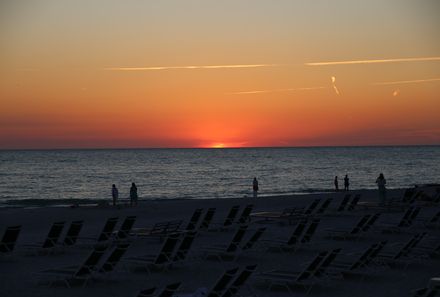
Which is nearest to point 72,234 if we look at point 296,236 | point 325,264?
point 296,236

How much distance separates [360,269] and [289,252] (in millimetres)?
3076

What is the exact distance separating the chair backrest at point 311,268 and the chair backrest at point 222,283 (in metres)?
2.02

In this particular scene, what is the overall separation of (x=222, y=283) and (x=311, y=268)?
238cm

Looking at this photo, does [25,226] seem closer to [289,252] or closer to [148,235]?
[148,235]

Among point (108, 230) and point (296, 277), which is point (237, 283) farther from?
point (108, 230)

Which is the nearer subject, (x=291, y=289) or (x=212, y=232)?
(x=291, y=289)

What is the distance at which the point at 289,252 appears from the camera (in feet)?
51.1

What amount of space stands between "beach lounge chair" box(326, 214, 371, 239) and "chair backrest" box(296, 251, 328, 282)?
6.40 m

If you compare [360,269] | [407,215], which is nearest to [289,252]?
[360,269]

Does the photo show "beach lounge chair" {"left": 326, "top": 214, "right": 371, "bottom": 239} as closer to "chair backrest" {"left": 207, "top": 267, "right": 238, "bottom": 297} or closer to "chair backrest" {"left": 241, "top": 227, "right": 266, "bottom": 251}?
"chair backrest" {"left": 241, "top": 227, "right": 266, "bottom": 251}

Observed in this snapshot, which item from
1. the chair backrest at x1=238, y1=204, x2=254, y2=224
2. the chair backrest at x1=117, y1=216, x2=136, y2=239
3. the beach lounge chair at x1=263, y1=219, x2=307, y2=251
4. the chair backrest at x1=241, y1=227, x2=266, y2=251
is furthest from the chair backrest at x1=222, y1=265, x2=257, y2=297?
the chair backrest at x1=238, y1=204, x2=254, y2=224

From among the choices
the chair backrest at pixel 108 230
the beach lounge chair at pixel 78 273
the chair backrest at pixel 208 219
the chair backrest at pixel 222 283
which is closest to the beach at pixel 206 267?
the beach lounge chair at pixel 78 273

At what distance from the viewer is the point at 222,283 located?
9.63 meters

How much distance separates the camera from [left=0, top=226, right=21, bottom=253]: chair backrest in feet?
47.0
